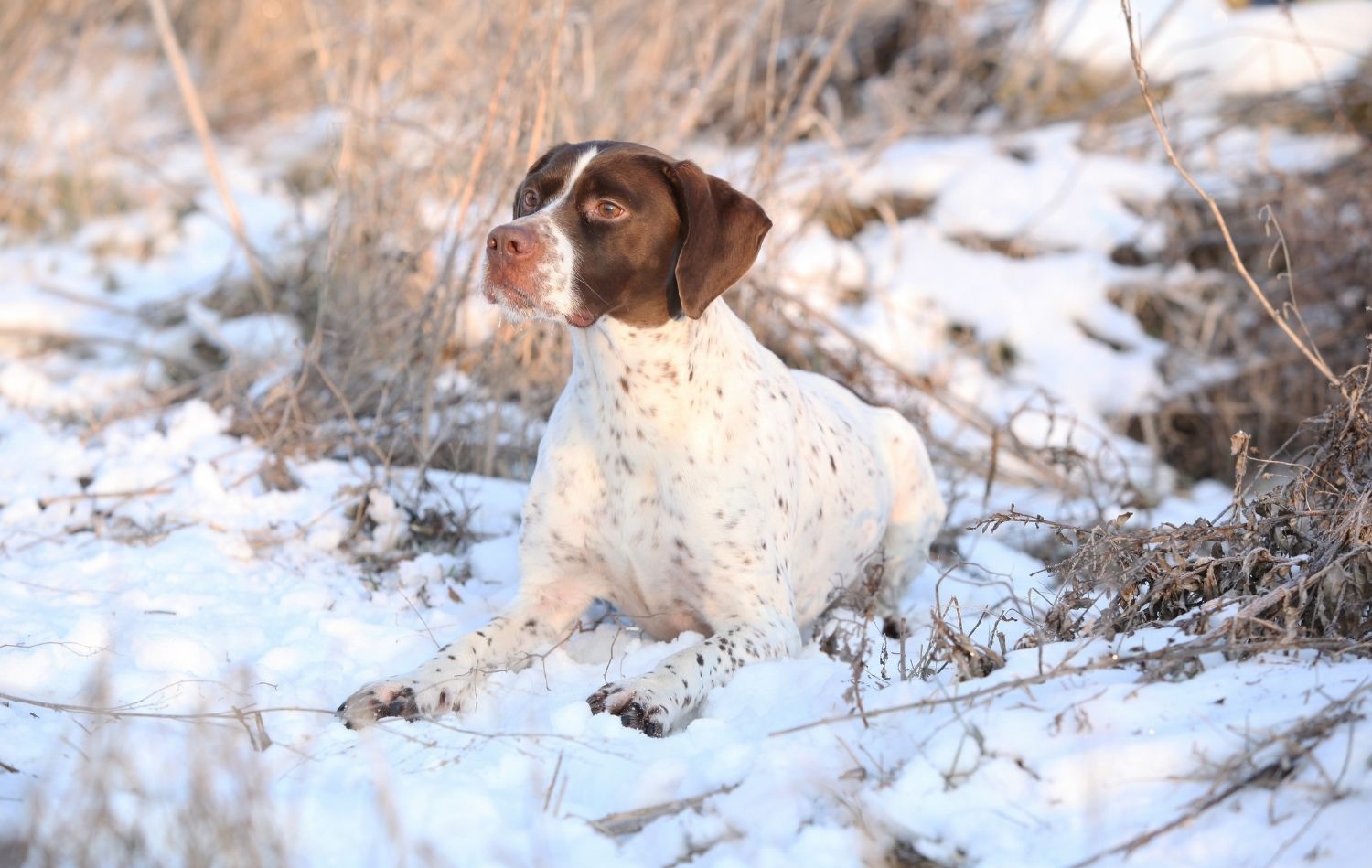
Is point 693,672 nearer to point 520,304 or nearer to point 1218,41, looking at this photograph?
→ point 520,304

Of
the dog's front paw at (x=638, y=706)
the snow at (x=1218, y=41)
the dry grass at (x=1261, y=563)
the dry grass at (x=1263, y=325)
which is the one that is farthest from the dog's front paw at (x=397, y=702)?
the snow at (x=1218, y=41)

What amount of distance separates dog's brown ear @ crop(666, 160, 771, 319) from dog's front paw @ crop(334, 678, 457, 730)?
3.49 ft

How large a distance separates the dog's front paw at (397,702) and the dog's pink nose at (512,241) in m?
1.01

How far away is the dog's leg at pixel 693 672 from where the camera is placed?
2.95 meters

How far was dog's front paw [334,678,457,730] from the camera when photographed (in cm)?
295

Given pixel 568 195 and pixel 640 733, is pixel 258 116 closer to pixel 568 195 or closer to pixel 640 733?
pixel 568 195

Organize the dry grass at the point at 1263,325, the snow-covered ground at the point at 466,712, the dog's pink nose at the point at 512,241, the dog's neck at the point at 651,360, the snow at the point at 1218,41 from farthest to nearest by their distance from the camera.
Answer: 1. the snow at the point at 1218,41
2. the dry grass at the point at 1263,325
3. the dog's neck at the point at 651,360
4. the dog's pink nose at the point at 512,241
5. the snow-covered ground at the point at 466,712

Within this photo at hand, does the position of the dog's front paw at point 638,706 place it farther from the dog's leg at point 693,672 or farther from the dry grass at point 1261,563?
the dry grass at point 1261,563

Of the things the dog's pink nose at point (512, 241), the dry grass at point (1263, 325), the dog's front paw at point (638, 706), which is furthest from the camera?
the dry grass at point (1263, 325)

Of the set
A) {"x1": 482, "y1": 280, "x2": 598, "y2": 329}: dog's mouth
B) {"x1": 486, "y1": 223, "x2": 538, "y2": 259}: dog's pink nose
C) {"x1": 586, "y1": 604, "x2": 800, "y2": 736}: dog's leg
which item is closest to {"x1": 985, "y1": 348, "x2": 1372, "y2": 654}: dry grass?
{"x1": 586, "y1": 604, "x2": 800, "y2": 736}: dog's leg

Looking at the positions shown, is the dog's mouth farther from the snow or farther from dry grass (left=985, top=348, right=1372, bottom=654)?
the snow

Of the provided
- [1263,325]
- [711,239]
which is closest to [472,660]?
[711,239]

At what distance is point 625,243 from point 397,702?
47.3 inches

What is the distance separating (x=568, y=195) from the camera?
345cm
